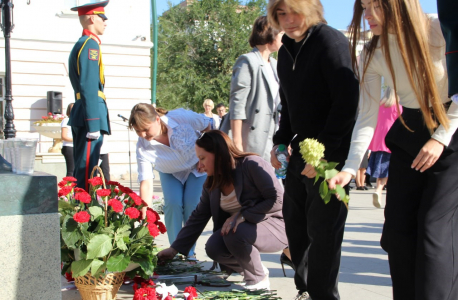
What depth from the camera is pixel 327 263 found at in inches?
114

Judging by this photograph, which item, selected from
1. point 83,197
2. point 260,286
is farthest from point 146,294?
point 260,286

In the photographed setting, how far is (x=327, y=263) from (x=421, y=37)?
1.26 meters

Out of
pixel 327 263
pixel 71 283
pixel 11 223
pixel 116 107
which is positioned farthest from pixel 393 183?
pixel 116 107

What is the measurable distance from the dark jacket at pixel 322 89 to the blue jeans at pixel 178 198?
178 cm

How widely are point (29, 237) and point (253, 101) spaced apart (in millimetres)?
2130

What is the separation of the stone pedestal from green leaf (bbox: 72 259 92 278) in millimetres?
416

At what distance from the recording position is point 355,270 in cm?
450

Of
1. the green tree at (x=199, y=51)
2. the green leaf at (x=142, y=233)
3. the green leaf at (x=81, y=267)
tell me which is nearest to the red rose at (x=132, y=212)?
the green leaf at (x=142, y=233)

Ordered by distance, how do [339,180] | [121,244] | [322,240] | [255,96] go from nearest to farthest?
[339,180], [322,240], [121,244], [255,96]

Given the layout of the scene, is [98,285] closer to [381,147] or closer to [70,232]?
[70,232]

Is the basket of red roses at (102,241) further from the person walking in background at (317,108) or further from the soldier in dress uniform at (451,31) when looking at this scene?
the soldier in dress uniform at (451,31)

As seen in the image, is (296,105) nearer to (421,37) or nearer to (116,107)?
(421,37)

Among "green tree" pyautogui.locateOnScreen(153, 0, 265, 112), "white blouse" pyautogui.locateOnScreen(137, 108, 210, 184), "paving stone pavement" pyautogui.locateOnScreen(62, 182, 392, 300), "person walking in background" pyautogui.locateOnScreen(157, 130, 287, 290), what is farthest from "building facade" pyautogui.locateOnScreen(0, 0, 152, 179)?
"green tree" pyautogui.locateOnScreen(153, 0, 265, 112)

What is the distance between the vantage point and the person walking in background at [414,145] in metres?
2.29
